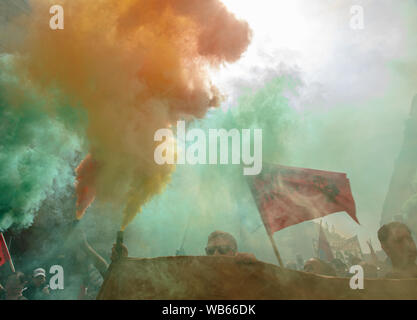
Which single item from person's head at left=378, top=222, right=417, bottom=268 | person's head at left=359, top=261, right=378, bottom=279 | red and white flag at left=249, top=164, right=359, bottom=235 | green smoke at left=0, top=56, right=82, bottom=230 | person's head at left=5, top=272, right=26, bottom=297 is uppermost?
green smoke at left=0, top=56, right=82, bottom=230

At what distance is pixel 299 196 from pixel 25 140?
34.7 feet

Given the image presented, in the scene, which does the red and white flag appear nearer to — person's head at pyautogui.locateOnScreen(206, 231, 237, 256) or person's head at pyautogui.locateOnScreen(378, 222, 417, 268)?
person's head at pyautogui.locateOnScreen(378, 222, 417, 268)

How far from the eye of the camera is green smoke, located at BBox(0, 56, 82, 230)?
766 cm

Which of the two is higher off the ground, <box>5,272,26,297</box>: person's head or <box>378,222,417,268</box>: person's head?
<box>378,222,417,268</box>: person's head

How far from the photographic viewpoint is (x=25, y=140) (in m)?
10.1

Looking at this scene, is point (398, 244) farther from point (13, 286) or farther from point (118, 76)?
point (13, 286)

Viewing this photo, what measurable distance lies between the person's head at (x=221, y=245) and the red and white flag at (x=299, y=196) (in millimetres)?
1577

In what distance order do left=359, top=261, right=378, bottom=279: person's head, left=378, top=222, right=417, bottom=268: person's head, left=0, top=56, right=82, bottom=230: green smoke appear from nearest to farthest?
left=378, top=222, right=417, bottom=268: person's head < left=0, top=56, right=82, bottom=230: green smoke < left=359, top=261, right=378, bottom=279: person's head

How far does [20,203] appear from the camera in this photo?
10.9 m

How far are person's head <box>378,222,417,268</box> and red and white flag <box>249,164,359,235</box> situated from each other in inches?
53.9

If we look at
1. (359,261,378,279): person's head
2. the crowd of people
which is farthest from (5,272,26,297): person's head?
(359,261,378,279): person's head

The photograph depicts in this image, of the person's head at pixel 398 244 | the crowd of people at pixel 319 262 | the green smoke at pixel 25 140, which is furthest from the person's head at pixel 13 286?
the person's head at pixel 398 244

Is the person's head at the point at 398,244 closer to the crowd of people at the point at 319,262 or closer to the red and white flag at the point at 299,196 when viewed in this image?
the crowd of people at the point at 319,262

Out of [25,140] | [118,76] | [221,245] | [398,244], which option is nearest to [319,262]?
[398,244]
